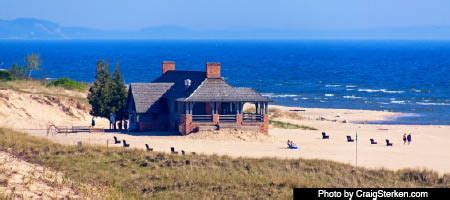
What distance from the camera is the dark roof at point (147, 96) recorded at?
4619 centimetres

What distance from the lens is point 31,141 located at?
3309cm

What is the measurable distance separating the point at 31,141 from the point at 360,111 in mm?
41384

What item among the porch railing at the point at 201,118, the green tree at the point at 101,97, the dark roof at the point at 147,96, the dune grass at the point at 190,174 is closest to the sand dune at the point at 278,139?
the porch railing at the point at 201,118

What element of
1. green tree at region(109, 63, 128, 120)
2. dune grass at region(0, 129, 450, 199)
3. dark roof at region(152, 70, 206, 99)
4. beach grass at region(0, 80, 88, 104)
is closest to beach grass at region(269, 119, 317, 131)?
dark roof at region(152, 70, 206, 99)

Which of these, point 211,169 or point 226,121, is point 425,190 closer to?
point 211,169

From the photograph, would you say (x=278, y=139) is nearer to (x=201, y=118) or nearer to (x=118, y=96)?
(x=201, y=118)

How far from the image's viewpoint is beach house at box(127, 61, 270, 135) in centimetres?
4456

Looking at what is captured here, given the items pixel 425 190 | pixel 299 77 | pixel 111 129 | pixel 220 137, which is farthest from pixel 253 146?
pixel 299 77

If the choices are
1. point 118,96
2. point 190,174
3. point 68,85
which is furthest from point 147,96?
point 190,174

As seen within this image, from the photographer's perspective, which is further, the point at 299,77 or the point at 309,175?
the point at 299,77

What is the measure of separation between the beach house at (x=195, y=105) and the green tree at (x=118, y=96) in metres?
0.89

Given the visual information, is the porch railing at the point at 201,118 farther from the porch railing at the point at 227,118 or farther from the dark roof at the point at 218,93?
the dark roof at the point at 218,93

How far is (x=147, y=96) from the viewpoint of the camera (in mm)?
46875

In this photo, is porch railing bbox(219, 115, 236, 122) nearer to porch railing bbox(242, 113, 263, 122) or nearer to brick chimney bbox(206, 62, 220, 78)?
porch railing bbox(242, 113, 263, 122)
